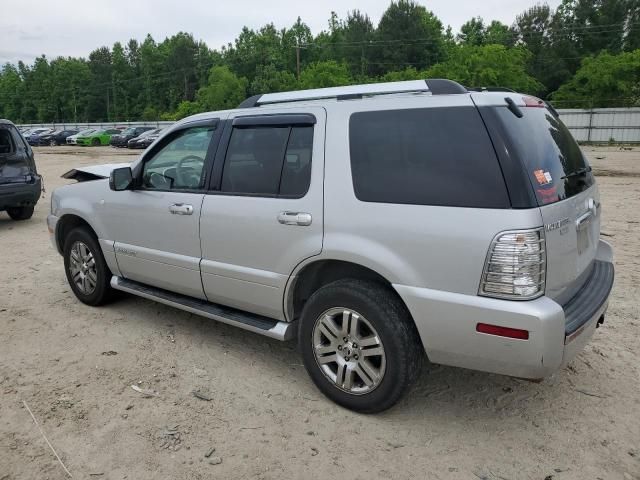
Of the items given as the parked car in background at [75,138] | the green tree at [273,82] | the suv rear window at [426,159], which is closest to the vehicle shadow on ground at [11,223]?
the suv rear window at [426,159]

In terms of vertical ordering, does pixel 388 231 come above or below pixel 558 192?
below

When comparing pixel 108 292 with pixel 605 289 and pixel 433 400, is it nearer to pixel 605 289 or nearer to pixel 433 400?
pixel 433 400

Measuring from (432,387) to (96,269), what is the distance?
10.8 feet

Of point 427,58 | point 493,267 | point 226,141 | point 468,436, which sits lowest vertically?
point 468,436

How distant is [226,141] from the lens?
3988 millimetres

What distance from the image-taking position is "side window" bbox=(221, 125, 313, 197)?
3.52 metres

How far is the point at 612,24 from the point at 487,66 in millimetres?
29669

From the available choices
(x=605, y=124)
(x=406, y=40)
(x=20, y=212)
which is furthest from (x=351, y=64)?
(x=20, y=212)

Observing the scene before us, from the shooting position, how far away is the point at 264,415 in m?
3.40

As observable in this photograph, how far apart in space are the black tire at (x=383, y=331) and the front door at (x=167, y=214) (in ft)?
4.18

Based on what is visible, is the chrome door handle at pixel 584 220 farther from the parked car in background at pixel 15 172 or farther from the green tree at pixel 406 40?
the green tree at pixel 406 40

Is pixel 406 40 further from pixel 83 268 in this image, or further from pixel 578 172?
pixel 578 172

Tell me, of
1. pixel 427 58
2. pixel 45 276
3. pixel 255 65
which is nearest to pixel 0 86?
pixel 255 65

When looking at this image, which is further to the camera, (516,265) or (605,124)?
(605,124)
